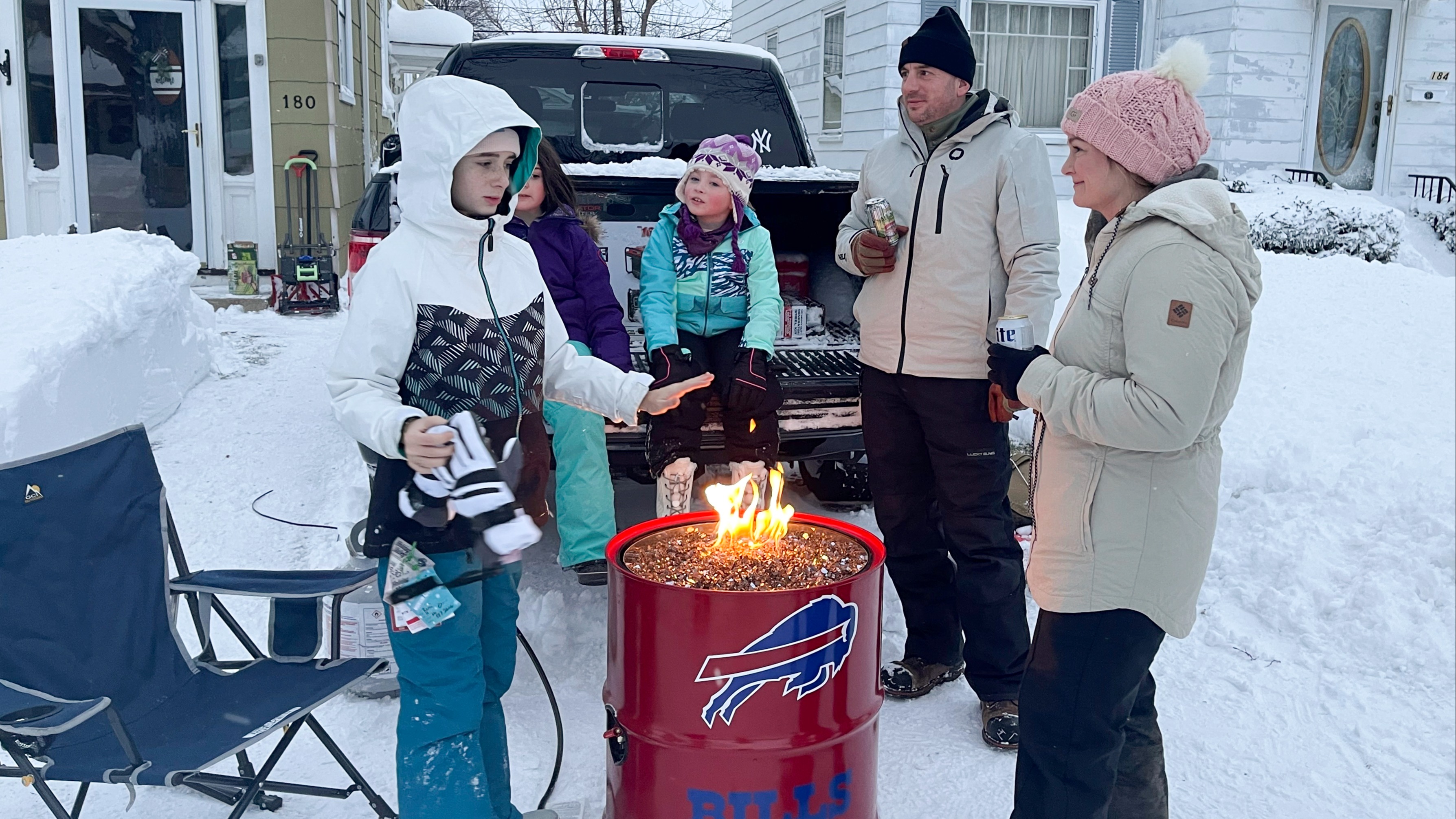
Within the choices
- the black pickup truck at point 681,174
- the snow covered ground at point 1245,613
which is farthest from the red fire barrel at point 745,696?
the black pickup truck at point 681,174

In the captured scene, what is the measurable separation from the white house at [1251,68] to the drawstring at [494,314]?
12.5 metres

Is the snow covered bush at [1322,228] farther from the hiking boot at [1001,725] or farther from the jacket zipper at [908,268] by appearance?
the hiking boot at [1001,725]

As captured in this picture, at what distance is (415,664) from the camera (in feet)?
8.04

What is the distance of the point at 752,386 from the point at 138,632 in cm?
209

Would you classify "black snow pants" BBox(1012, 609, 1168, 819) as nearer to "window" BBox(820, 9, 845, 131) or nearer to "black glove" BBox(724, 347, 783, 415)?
"black glove" BBox(724, 347, 783, 415)

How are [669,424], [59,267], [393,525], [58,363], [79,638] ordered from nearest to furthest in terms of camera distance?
[393,525] < [79,638] < [669,424] < [58,363] < [59,267]

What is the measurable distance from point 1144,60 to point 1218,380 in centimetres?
1405

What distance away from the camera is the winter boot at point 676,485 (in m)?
4.02

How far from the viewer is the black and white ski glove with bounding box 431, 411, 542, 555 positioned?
2.17m

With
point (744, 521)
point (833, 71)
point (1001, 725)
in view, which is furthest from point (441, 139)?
point (833, 71)

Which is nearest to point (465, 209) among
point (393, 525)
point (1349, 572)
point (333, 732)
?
point (393, 525)

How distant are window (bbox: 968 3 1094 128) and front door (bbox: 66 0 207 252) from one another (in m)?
9.53

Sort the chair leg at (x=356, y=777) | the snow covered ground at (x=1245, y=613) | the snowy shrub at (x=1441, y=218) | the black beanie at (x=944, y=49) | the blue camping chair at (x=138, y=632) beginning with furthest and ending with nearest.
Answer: the snowy shrub at (x=1441, y=218) → the black beanie at (x=944, y=49) → the snow covered ground at (x=1245, y=613) → the chair leg at (x=356, y=777) → the blue camping chair at (x=138, y=632)

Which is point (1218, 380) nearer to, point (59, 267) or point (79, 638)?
point (79, 638)
